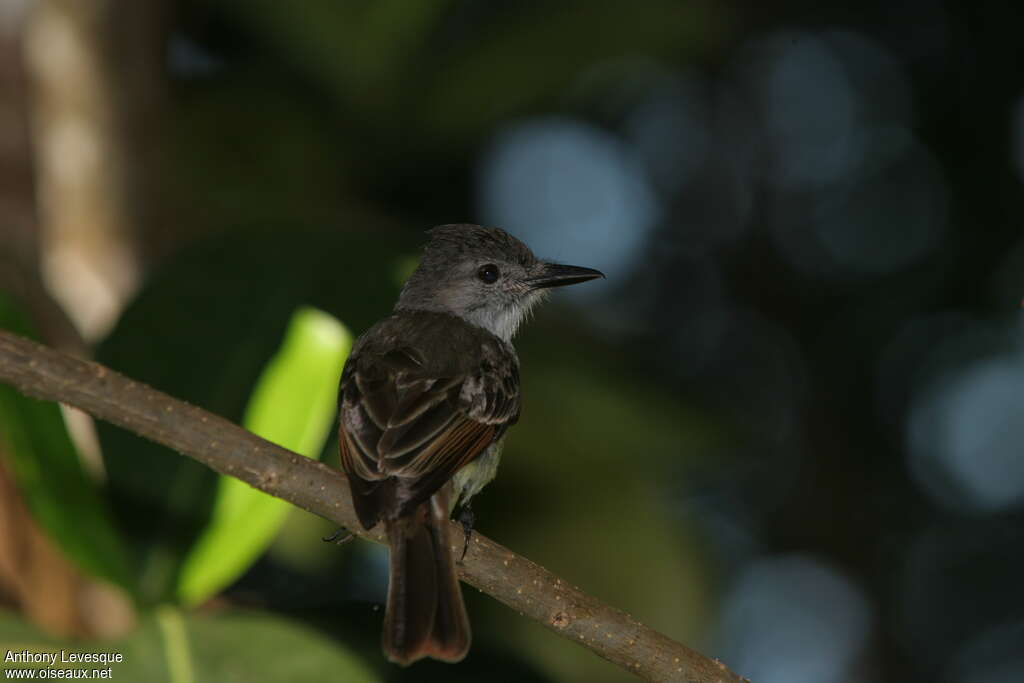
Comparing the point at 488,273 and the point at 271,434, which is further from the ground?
the point at 488,273

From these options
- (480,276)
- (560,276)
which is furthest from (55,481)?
(560,276)

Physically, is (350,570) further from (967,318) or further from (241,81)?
(967,318)

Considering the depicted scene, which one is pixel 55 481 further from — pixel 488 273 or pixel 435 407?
pixel 488 273

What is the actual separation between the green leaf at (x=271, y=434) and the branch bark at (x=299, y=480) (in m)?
0.70

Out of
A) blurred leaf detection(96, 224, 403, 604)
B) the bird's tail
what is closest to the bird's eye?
blurred leaf detection(96, 224, 403, 604)

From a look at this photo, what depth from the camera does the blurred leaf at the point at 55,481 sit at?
307 centimetres

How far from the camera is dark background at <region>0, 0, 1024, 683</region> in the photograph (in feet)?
12.8

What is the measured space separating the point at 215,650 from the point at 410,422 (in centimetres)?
75

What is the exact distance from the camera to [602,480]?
482cm

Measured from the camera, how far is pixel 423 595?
2.56 metres

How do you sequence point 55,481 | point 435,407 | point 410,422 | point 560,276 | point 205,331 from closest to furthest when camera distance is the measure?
point 410,422, point 435,407, point 55,481, point 205,331, point 560,276

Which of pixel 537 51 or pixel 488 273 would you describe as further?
pixel 537 51

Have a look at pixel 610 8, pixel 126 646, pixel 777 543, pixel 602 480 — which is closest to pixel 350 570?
pixel 602 480

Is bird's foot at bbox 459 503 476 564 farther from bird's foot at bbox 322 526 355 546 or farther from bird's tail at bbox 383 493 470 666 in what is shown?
bird's foot at bbox 322 526 355 546
